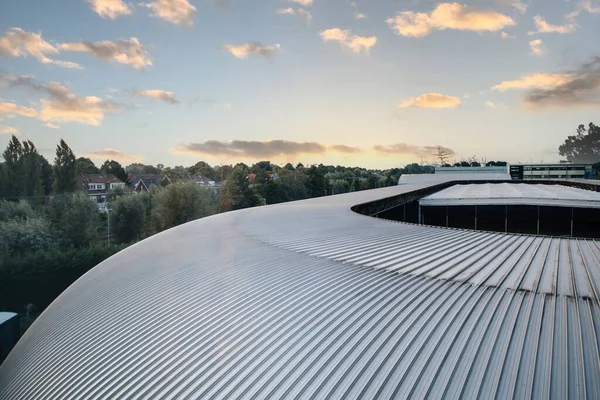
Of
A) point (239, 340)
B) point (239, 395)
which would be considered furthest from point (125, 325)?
point (239, 395)

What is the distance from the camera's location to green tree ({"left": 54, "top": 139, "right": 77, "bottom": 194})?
33.6m

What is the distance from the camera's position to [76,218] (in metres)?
30.2

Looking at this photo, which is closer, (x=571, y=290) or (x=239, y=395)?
(x=239, y=395)

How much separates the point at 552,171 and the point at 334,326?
82.9 metres

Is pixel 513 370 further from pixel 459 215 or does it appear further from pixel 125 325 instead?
pixel 459 215

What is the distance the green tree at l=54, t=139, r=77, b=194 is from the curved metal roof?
102 feet

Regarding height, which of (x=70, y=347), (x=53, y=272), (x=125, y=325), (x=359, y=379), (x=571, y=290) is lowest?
(x=53, y=272)

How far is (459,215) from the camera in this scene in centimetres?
2231

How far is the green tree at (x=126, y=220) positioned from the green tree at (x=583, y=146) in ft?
510

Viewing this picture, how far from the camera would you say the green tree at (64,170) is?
33.6 meters

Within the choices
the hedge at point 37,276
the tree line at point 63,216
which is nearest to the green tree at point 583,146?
the tree line at point 63,216

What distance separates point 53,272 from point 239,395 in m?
24.2

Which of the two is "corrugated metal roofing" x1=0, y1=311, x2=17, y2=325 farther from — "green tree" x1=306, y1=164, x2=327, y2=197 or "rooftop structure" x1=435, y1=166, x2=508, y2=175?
"rooftop structure" x1=435, y1=166, x2=508, y2=175

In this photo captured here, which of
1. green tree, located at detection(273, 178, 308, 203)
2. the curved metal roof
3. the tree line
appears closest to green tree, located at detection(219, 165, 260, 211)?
the tree line
